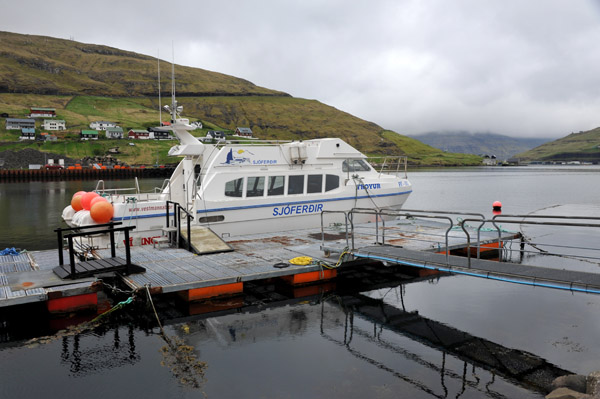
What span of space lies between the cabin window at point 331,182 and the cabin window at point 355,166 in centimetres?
65

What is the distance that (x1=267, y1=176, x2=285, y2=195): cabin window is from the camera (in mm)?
15195

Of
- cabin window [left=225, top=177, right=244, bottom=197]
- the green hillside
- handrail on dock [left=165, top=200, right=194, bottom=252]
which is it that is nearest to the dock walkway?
handrail on dock [left=165, top=200, right=194, bottom=252]

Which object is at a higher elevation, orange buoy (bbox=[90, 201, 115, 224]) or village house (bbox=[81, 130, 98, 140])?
village house (bbox=[81, 130, 98, 140])

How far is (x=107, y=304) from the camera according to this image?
32.7 ft

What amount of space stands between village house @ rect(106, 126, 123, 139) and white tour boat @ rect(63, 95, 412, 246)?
329 ft

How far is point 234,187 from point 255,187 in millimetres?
758

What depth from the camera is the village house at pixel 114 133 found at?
106438 millimetres

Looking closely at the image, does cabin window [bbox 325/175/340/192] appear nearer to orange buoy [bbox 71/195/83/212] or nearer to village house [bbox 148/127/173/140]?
orange buoy [bbox 71/195/83/212]

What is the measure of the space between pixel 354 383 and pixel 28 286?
6488 millimetres

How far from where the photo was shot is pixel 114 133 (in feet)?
351

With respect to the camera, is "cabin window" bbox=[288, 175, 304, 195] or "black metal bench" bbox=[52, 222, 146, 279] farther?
"cabin window" bbox=[288, 175, 304, 195]


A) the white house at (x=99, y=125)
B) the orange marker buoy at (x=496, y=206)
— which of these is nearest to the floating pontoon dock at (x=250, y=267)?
the orange marker buoy at (x=496, y=206)

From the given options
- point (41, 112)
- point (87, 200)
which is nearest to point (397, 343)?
point (87, 200)

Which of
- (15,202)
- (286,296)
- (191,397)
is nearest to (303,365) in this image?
(191,397)
